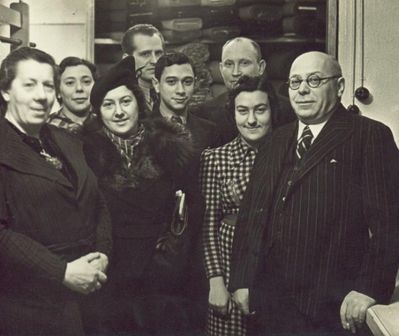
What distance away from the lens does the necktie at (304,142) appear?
2.16 metres

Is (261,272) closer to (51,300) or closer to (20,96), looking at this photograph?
(51,300)

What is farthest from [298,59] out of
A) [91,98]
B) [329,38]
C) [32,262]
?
[32,262]

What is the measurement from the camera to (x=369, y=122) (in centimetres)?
216

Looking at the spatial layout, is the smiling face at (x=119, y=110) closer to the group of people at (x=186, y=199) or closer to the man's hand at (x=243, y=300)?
the group of people at (x=186, y=199)

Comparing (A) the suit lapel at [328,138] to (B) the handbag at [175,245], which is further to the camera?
(B) the handbag at [175,245]

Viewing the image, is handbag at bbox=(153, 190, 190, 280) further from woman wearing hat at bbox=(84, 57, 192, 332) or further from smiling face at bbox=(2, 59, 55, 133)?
smiling face at bbox=(2, 59, 55, 133)

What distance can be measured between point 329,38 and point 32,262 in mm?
1230

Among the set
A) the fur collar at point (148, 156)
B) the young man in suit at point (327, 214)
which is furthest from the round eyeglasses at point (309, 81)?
the fur collar at point (148, 156)

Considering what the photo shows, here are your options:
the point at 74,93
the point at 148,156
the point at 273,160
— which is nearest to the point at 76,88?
the point at 74,93

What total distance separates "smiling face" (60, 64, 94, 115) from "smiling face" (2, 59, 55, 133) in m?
0.05

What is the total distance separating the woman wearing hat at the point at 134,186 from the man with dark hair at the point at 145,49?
29 mm

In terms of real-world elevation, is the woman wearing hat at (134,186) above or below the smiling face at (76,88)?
below

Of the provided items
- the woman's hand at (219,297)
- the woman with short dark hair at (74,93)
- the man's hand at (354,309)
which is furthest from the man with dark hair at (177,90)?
the man's hand at (354,309)

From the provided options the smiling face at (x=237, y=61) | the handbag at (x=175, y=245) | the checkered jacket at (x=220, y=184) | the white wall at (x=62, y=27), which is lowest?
the handbag at (x=175, y=245)
